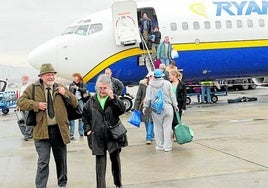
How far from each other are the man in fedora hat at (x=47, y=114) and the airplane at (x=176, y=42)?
11.1 metres

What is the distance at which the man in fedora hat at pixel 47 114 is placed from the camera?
609cm

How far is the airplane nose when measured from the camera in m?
17.2

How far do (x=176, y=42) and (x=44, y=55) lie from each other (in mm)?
4971

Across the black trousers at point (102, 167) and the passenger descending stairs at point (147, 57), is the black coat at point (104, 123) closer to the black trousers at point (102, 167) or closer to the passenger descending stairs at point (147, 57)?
the black trousers at point (102, 167)

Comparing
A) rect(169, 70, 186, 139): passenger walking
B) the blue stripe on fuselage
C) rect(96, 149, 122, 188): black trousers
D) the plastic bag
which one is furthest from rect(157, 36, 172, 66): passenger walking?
rect(96, 149, 122, 188): black trousers

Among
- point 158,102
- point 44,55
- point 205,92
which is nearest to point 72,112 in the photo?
point 158,102

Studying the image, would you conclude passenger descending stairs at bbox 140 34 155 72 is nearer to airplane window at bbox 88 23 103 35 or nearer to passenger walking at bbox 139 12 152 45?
passenger walking at bbox 139 12 152 45

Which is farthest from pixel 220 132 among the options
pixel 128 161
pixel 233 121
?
pixel 128 161

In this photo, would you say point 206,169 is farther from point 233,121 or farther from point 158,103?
point 233,121

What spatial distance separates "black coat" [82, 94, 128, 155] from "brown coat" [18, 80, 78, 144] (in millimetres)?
406

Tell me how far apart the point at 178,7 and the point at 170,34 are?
146 centimetres

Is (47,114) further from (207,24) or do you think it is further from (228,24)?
(228,24)

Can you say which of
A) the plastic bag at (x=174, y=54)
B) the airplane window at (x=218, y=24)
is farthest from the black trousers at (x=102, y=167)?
the airplane window at (x=218, y=24)

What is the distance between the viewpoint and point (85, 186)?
6.69m
